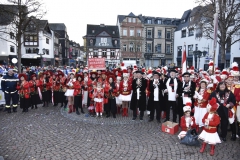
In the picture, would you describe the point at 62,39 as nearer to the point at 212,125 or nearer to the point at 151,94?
the point at 151,94

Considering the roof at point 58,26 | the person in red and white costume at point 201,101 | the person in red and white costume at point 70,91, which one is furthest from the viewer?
the roof at point 58,26

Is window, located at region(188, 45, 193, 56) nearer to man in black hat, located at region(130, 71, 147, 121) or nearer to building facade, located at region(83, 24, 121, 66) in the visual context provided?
building facade, located at region(83, 24, 121, 66)

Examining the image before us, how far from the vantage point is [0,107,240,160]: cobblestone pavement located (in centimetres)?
490

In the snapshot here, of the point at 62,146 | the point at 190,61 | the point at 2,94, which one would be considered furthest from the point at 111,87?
the point at 190,61

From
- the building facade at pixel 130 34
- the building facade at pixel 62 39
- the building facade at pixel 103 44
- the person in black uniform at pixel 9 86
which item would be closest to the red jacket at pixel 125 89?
the person in black uniform at pixel 9 86

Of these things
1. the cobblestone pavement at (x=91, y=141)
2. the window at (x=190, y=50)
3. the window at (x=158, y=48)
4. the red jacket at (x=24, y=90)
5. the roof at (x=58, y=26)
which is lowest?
the cobblestone pavement at (x=91, y=141)

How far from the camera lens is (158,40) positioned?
4603 centimetres

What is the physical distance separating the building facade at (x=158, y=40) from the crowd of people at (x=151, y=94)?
3781cm

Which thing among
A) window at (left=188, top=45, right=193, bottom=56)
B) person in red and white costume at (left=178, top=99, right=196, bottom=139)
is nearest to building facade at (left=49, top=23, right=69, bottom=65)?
window at (left=188, top=45, right=193, bottom=56)

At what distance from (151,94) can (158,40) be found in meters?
40.6

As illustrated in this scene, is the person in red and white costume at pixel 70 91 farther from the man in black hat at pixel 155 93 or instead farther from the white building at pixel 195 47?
the white building at pixel 195 47

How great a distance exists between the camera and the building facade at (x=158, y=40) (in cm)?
4578

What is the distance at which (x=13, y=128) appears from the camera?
22.4 ft

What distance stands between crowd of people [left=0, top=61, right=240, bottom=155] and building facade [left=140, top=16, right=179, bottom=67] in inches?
1489
